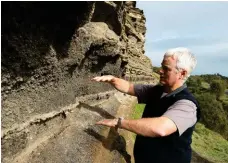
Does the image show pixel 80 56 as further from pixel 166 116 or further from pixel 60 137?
pixel 166 116

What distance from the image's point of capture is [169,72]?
4.81 metres

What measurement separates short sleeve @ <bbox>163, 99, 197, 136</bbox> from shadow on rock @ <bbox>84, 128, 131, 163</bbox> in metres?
1.41

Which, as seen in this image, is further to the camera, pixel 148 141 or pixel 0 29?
pixel 148 141

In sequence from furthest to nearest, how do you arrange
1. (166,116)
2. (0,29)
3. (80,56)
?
(80,56) < (166,116) < (0,29)

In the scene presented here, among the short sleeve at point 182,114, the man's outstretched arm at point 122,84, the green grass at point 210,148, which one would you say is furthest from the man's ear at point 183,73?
the green grass at point 210,148

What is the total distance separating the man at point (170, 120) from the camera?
14.0 ft

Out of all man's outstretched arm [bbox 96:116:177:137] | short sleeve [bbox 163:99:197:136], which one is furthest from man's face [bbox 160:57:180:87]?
man's outstretched arm [bbox 96:116:177:137]

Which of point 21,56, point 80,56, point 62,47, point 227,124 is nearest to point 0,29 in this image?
point 21,56

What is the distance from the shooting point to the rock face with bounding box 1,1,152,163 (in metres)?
3.76

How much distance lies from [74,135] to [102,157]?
1.76 ft

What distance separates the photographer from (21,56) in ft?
12.6

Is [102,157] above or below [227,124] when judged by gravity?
Answer: above

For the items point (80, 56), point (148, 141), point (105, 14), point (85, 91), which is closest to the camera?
point (148, 141)

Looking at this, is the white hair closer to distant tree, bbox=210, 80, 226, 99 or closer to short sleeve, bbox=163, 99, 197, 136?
short sleeve, bbox=163, 99, 197, 136
